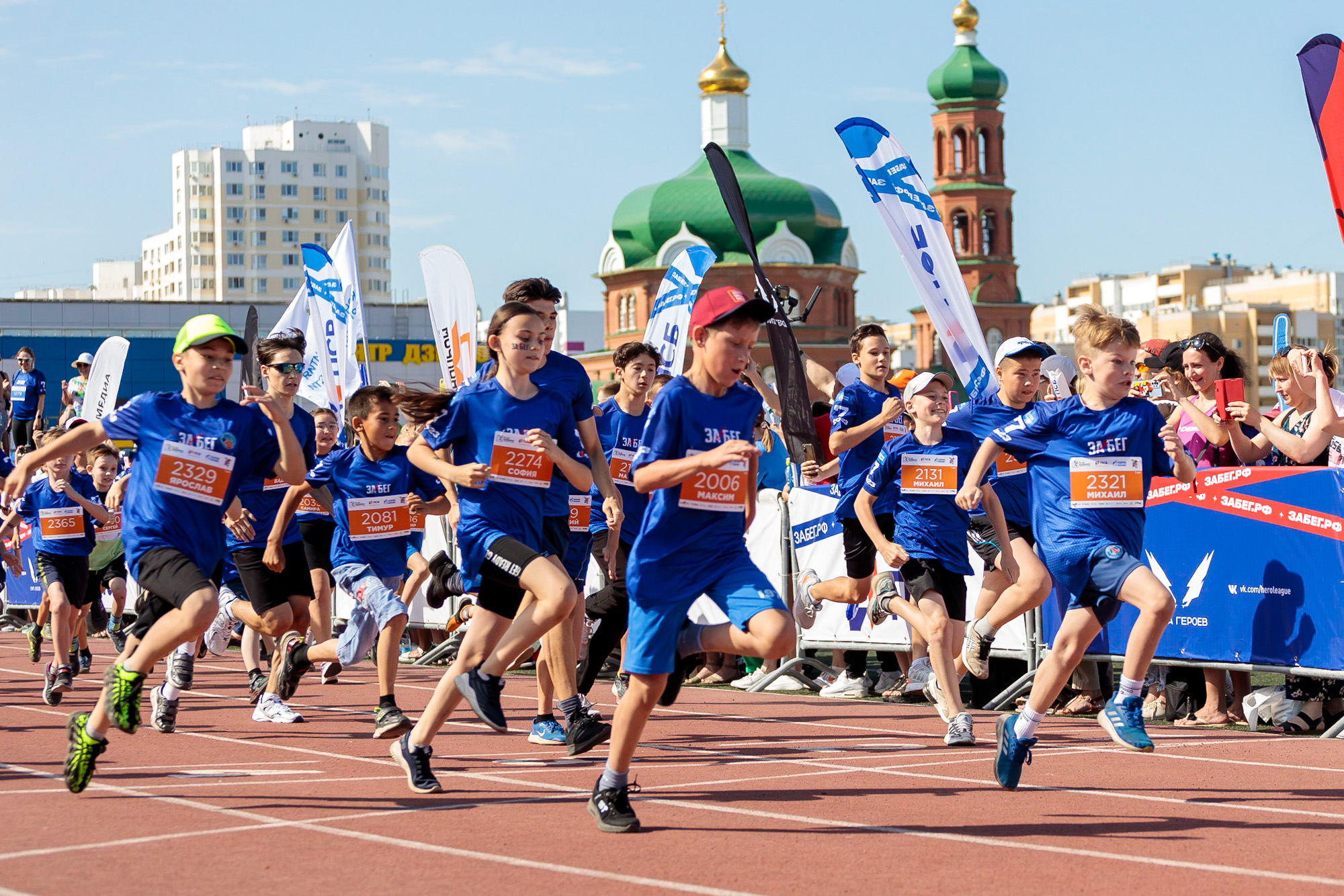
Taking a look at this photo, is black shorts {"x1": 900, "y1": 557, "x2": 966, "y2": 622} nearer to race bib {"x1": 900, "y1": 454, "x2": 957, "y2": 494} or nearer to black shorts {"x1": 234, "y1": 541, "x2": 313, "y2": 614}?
race bib {"x1": 900, "y1": 454, "x2": 957, "y2": 494}

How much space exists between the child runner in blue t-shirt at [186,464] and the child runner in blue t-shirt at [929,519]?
12.2 ft

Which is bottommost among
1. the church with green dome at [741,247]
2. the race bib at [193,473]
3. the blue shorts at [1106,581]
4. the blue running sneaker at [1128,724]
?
the blue running sneaker at [1128,724]

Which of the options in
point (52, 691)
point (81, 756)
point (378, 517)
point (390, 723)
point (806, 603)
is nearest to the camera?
point (81, 756)

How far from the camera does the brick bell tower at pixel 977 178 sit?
8819 centimetres

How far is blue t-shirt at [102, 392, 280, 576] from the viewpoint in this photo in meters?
7.76

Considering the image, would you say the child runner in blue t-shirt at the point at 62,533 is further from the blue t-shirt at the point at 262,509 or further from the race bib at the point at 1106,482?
the race bib at the point at 1106,482

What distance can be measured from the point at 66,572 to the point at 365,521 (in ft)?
12.6

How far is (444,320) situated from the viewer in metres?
16.6

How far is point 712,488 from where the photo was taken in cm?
668

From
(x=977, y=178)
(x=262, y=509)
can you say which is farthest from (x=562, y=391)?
(x=977, y=178)

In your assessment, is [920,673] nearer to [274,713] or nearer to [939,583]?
[939,583]

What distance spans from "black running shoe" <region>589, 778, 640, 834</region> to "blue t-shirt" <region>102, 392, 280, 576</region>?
2278 millimetres

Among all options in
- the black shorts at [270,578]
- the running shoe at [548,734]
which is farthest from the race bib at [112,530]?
the running shoe at [548,734]

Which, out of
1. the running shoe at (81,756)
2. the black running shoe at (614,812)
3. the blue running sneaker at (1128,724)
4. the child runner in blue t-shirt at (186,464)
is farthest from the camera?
the child runner in blue t-shirt at (186,464)
